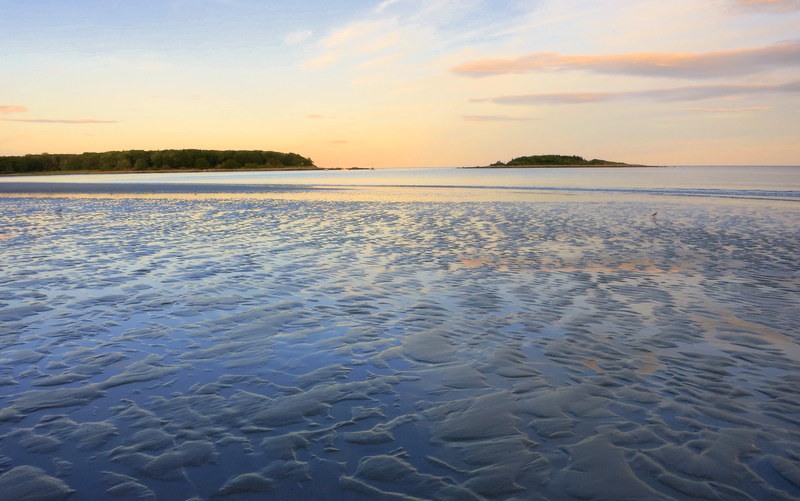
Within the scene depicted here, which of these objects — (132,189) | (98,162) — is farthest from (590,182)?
(98,162)

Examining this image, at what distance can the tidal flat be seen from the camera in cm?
390

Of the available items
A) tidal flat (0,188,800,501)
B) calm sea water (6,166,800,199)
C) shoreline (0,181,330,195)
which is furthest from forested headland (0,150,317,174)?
tidal flat (0,188,800,501)

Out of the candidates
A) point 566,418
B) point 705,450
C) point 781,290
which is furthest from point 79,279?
point 781,290

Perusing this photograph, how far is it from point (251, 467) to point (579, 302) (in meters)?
7.20

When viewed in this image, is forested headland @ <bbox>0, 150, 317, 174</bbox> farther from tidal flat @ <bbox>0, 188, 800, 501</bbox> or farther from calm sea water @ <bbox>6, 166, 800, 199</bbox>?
tidal flat @ <bbox>0, 188, 800, 501</bbox>

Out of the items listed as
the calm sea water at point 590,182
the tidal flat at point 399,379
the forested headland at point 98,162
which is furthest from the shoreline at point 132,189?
the forested headland at point 98,162

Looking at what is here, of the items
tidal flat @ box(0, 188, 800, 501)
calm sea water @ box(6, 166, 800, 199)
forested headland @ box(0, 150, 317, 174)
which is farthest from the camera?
forested headland @ box(0, 150, 317, 174)

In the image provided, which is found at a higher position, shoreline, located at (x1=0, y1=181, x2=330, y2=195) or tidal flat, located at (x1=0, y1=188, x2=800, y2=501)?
shoreline, located at (x1=0, y1=181, x2=330, y2=195)

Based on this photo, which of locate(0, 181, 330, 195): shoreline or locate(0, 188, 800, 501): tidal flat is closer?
locate(0, 188, 800, 501): tidal flat

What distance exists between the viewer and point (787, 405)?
517 centimetres

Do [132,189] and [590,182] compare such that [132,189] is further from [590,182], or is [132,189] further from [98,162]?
[98,162]

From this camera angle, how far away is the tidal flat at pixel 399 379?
3.90m

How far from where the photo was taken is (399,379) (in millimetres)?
5859

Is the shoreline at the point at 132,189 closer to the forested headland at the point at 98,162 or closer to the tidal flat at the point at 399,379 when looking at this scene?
the tidal flat at the point at 399,379
